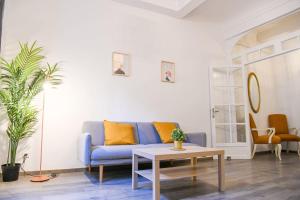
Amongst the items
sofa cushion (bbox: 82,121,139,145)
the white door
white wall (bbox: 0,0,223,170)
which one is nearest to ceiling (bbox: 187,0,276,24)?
white wall (bbox: 0,0,223,170)

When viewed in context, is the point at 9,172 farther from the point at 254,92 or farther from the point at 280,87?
the point at 280,87

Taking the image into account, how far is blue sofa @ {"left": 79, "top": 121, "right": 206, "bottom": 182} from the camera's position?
2.56 metres

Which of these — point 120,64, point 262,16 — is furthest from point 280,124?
point 120,64

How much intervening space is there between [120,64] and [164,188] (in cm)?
221

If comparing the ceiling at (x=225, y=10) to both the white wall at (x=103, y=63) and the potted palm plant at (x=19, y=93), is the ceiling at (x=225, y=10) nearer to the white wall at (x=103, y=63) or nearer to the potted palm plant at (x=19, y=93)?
the white wall at (x=103, y=63)

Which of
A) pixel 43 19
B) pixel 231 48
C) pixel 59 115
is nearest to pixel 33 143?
pixel 59 115

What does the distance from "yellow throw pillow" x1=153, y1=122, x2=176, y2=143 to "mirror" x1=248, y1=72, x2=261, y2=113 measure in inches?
111

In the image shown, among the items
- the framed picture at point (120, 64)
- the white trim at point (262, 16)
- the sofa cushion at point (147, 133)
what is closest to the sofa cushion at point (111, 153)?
the sofa cushion at point (147, 133)

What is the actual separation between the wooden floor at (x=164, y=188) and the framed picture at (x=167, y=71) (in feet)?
6.32

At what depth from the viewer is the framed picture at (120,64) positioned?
11.8ft

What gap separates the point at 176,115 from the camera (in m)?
4.11

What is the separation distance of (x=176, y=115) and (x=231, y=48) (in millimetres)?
2197

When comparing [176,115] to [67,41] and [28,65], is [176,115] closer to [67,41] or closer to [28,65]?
[67,41]

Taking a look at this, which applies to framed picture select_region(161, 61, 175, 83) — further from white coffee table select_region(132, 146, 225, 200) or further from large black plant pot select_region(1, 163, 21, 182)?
large black plant pot select_region(1, 163, 21, 182)
